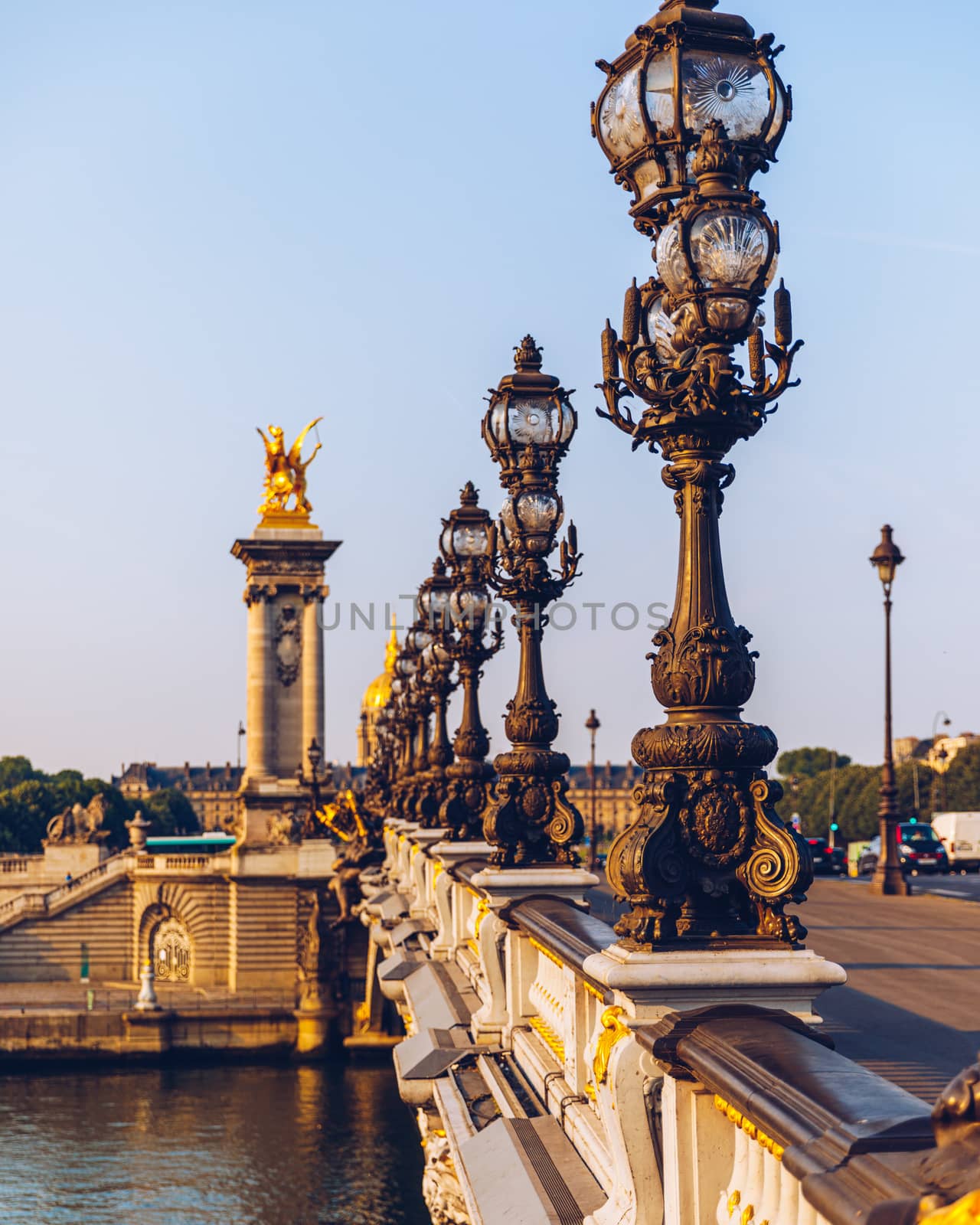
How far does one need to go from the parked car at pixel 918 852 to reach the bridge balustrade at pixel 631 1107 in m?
31.7

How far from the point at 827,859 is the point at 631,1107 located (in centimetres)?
4038

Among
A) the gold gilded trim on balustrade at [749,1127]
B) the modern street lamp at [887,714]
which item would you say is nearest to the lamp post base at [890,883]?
the modern street lamp at [887,714]

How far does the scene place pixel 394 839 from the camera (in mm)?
33656

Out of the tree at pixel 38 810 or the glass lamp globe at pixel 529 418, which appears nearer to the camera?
the glass lamp globe at pixel 529 418

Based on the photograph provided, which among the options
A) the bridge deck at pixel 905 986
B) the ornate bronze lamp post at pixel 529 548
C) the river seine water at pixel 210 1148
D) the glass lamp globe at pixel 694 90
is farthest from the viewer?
the river seine water at pixel 210 1148

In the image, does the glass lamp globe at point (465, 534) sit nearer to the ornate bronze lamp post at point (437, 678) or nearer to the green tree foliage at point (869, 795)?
the ornate bronze lamp post at point (437, 678)

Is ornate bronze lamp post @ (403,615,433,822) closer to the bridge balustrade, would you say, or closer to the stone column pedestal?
the bridge balustrade

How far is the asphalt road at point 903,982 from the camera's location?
996cm

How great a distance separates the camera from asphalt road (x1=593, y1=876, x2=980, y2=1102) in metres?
9.96

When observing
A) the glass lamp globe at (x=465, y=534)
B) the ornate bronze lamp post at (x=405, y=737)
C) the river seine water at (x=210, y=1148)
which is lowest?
the river seine water at (x=210, y=1148)

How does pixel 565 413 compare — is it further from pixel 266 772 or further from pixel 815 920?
pixel 266 772

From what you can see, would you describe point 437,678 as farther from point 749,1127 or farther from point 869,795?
point 869,795

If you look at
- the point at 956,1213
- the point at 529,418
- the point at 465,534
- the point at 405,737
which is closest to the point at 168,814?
the point at 405,737

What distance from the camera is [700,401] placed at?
696cm
